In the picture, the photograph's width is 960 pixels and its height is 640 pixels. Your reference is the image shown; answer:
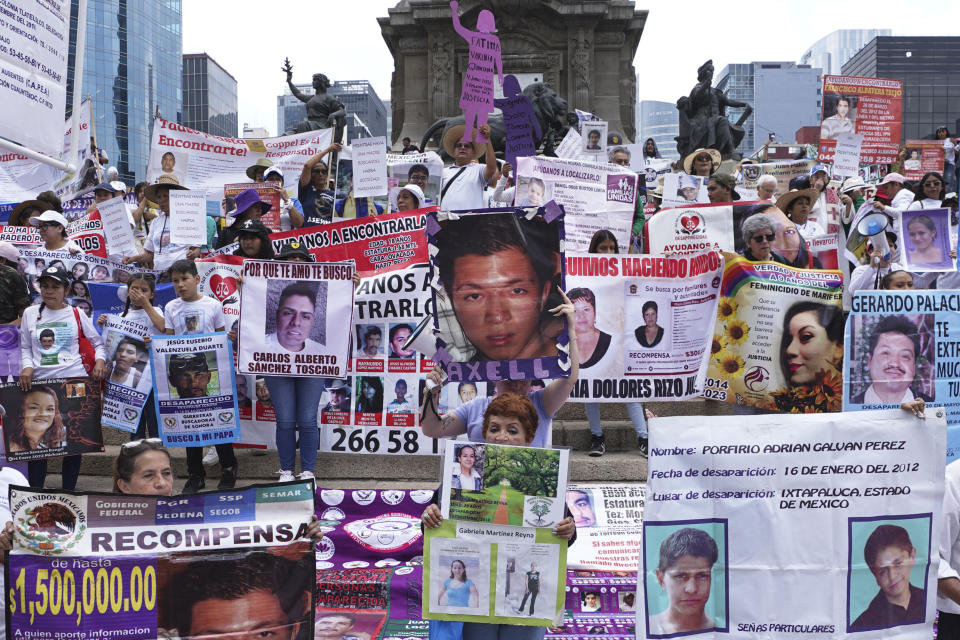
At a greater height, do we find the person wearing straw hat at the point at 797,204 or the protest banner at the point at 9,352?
the person wearing straw hat at the point at 797,204

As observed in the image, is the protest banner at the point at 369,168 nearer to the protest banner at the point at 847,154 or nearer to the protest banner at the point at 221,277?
the protest banner at the point at 221,277

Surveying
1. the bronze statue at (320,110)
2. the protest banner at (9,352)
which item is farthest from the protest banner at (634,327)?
the bronze statue at (320,110)

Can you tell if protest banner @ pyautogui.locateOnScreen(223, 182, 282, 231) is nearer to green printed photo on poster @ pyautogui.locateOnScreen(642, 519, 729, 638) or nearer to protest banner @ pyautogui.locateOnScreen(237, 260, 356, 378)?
protest banner @ pyautogui.locateOnScreen(237, 260, 356, 378)

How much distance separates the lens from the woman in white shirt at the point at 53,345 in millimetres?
6262

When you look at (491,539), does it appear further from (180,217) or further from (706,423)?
(180,217)

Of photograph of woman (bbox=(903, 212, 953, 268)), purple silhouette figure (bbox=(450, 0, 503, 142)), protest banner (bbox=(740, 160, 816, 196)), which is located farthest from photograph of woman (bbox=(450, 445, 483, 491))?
protest banner (bbox=(740, 160, 816, 196))

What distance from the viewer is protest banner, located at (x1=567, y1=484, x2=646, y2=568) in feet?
16.8

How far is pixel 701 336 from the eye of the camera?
633cm

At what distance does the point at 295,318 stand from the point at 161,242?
13.4ft

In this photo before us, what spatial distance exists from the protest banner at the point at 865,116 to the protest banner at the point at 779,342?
340 inches

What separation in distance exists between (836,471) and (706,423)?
1.93ft

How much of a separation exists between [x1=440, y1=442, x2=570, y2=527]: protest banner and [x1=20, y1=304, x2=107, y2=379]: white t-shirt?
393 cm

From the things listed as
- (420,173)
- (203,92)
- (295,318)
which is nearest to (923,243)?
(295,318)

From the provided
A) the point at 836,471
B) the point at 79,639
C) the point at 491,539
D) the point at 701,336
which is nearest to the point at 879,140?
the point at 701,336
